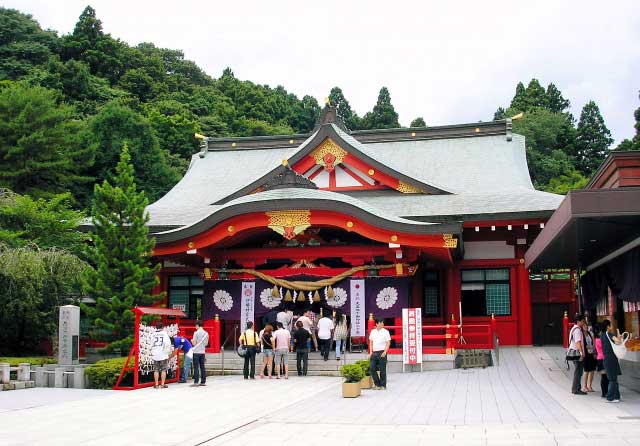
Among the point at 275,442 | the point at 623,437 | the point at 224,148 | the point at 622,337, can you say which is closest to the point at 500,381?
the point at 622,337

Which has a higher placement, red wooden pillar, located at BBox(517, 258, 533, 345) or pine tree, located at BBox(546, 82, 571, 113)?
pine tree, located at BBox(546, 82, 571, 113)

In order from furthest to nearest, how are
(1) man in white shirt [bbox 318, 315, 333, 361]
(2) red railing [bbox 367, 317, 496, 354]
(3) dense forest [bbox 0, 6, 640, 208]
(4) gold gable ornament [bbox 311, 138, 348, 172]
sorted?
(3) dense forest [bbox 0, 6, 640, 208] → (4) gold gable ornament [bbox 311, 138, 348, 172] → (1) man in white shirt [bbox 318, 315, 333, 361] → (2) red railing [bbox 367, 317, 496, 354]

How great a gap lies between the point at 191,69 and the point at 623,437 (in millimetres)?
82602

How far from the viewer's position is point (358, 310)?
2042cm

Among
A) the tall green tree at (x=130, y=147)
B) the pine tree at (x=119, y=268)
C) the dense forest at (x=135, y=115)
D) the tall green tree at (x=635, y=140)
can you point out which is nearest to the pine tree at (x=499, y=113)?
the dense forest at (x=135, y=115)

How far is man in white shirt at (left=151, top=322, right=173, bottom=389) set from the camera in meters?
15.9

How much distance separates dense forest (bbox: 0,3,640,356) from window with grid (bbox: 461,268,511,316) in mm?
9077

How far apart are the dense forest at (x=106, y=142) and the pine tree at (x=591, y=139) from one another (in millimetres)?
130

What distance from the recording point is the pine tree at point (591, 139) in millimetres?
59125

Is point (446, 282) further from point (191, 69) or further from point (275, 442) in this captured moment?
point (191, 69)

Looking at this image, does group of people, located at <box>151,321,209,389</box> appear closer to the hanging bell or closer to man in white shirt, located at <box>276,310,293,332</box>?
man in white shirt, located at <box>276,310,293,332</box>

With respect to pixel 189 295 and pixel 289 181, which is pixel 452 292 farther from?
pixel 189 295

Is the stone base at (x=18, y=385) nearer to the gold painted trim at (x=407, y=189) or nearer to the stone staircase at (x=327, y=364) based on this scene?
the stone staircase at (x=327, y=364)

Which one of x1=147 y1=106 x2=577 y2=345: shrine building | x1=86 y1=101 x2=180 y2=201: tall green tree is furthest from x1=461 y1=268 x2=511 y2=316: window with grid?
x1=86 y1=101 x2=180 y2=201: tall green tree
